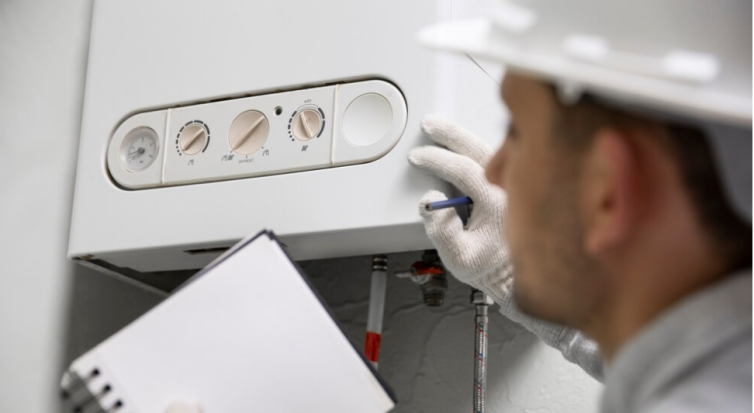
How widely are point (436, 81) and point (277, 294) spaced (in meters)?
0.27

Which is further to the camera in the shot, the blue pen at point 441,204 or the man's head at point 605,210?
the blue pen at point 441,204

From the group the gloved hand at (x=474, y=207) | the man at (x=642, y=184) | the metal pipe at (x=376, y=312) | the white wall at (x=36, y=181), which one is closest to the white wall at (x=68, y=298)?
the white wall at (x=36, y=181)

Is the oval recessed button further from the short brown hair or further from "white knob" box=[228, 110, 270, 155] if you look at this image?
the short brown hair

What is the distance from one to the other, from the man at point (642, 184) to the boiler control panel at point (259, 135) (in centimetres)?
30

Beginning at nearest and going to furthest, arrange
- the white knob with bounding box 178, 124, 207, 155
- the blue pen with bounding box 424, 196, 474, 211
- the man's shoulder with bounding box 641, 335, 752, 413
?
the man's shoulder with bounding box 641, 335, 752, 413, the blue pen with bounding box 424, 196, 474, 211, the white knob with bounding box 178, 124, 207, 155

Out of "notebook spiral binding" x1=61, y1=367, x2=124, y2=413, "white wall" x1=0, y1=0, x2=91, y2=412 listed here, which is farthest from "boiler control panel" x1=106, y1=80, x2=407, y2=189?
"notebook spiral binding" x1=61, y1=367, x2=124, y2=413

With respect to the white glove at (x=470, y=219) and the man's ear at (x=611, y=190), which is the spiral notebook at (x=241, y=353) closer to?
the white glove at (x=470, y=219)

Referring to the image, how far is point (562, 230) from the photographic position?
0.46 meters

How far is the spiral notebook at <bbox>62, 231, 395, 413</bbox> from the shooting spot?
0.62 meters

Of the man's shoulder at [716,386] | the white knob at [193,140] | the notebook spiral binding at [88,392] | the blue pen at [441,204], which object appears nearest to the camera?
the man's shoulder at [716,386]

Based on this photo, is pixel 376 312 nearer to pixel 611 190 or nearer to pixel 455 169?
pixel 455 169

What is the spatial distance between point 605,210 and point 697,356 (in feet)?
0.29

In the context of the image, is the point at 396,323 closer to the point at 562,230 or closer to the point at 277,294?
the point at 277,294

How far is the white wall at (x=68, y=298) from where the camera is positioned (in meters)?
0.89
